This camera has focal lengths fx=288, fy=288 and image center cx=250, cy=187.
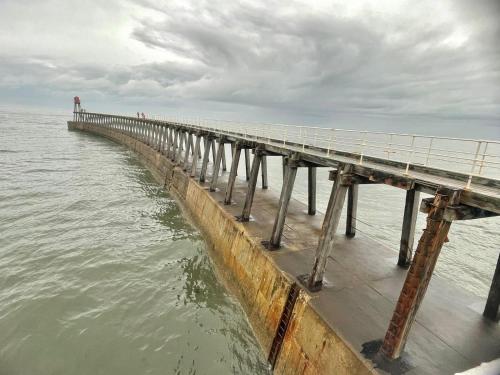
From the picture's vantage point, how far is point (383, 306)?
8289mm

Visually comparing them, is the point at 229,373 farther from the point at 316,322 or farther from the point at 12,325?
the point at 12,325

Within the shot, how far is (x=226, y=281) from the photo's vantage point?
12523mm

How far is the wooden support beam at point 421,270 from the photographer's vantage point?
6043 millimetres

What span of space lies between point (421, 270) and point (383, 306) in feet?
8.93

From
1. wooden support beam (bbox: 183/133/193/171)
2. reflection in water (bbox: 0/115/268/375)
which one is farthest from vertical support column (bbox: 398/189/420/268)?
wooden support beam (bbox: 183/133/193/171)

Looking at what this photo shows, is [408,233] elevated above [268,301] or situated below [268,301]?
above

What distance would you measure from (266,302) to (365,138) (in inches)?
251

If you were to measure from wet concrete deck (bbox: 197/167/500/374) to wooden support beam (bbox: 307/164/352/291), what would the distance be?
0.41 metres

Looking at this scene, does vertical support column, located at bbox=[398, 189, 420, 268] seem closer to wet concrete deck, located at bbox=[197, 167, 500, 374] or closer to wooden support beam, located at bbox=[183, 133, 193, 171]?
wet concrete deck, located at bbox=[197, 167, 500, 374]

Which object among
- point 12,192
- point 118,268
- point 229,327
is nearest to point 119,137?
point 12,192

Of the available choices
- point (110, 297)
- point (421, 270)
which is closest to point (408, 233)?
point (421, 270)

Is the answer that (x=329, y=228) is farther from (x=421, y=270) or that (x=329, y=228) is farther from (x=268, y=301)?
(x=268, y=301)

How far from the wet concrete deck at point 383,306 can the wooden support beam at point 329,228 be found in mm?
409

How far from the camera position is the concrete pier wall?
272 inches
